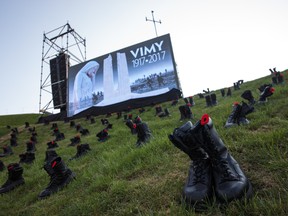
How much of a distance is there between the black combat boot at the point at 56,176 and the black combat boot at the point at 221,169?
9.29 feet

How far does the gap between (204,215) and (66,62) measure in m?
30.0

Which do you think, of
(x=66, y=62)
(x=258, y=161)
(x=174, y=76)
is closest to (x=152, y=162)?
(x=258, y=161)

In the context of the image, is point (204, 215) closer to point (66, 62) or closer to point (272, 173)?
point (272, 173)

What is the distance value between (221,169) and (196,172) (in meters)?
0.26

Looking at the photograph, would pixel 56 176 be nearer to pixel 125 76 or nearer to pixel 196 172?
pixel 196 172

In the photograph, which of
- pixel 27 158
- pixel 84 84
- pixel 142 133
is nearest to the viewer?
pixel 142 133

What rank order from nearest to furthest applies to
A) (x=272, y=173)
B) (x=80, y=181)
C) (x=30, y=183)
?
(x=272, y=173)
(x=80, y=181)
(x=30, y=183)

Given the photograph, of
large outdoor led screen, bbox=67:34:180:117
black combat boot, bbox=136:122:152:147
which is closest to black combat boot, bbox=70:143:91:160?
black combat boot, bbox=136:122:152:147

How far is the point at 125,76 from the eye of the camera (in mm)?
20266

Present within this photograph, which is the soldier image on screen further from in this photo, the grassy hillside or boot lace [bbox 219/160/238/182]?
boot lace [bbox 219/160/238/182]

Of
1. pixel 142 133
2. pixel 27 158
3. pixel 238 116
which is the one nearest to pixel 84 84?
pixel 27 158

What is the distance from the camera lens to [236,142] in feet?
10.6

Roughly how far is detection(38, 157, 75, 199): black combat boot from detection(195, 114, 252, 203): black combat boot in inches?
112

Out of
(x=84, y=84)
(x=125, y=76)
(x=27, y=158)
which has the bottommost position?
(x=27, y=158)
